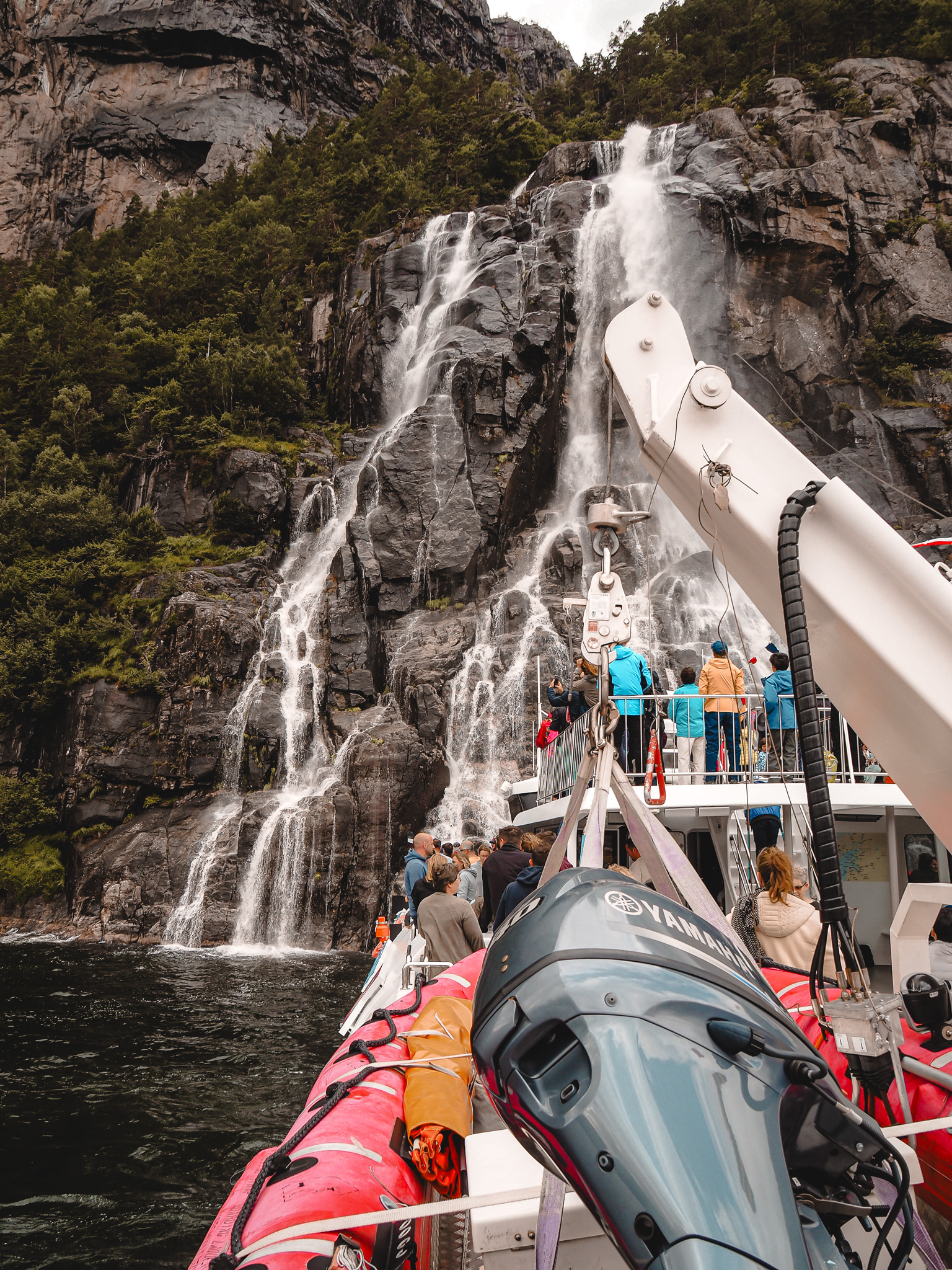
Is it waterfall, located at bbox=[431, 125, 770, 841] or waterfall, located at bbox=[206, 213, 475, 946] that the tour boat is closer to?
waterfall, located at bbox=[431, 125, 770, 841]

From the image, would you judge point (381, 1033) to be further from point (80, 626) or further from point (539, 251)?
point (539, 251)

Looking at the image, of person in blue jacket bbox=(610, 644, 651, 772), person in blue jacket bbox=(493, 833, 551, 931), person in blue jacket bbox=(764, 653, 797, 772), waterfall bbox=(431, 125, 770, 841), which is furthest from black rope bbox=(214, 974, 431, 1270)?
waterfall bbox=(431, 125, 770, 841)

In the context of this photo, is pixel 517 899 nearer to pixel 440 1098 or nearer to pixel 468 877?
pixel 440 1098

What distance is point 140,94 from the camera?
6181cm

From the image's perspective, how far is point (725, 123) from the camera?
35500 mm

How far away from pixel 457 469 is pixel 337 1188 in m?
26.2

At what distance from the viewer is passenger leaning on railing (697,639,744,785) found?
8.68 metres

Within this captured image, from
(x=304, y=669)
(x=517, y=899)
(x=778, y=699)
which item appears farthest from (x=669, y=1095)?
(x=304, y=669)

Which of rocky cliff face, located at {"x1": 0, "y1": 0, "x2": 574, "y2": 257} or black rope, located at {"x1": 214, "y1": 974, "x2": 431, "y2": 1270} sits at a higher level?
rocky cliff face, located at {"x1": 0, "y1": 0, "x2": 574, "y2": 257}

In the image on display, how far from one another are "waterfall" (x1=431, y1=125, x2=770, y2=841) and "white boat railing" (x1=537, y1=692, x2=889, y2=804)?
5.43m

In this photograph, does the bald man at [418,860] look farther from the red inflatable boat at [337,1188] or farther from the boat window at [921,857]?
the boat window at [921,857]

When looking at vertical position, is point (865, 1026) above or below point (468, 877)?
above

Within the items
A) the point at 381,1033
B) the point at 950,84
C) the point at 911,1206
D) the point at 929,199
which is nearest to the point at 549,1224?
the point at 911,1206

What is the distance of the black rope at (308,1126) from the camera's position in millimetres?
2711
